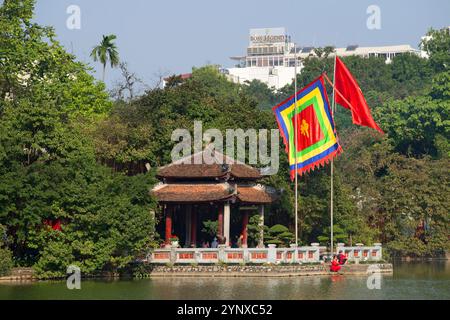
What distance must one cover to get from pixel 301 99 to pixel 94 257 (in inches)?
411

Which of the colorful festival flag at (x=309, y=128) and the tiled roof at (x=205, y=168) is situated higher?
the colorful festival flag at (x=309, y=128)

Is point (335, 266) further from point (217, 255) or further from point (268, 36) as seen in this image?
point (268, 36)

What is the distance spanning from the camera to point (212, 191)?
45.2 metres

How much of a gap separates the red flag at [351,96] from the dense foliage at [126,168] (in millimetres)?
5035

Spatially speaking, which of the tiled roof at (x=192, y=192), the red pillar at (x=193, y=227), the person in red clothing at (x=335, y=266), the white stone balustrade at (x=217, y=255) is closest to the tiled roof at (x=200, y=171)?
the tiled roof at (x=192, y=192)

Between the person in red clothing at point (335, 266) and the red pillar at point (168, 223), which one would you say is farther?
the red pillar at point (168, 223)

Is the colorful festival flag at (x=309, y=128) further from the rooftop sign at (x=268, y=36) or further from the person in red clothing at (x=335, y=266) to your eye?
the rooftop sign at (x=268, y=36)

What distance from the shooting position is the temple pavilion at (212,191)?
45.0m

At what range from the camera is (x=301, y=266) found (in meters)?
43.0

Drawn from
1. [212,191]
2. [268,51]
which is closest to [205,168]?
[212,191]

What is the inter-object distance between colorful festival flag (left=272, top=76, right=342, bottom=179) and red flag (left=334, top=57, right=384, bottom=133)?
0.68m

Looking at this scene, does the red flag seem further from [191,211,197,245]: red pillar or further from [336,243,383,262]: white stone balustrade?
[191,211,197,245]: red pillar

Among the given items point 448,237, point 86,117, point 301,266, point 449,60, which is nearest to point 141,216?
point 301,266

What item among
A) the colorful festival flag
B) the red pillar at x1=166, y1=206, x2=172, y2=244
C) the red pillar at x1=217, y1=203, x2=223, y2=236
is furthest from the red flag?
the red pillar at x1=166, y1=206, x2=172, y2=244
